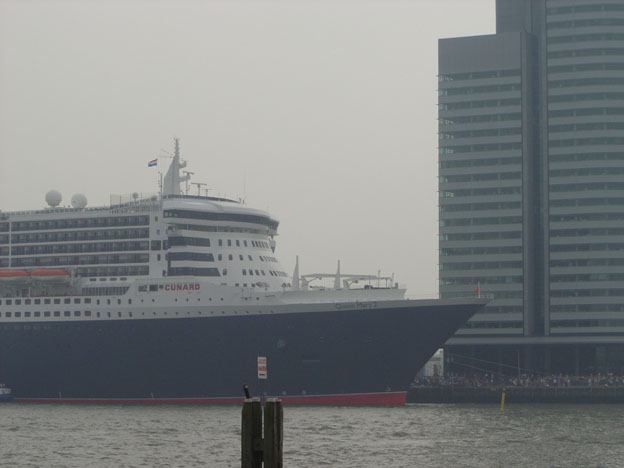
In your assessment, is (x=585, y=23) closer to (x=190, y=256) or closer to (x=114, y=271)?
(x=190, y=256)

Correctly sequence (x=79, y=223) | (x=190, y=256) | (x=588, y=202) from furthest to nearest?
(x=588, y=202), (x=79, y=223), (x=190, y=256)

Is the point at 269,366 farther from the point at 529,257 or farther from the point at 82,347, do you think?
the point at 529,257

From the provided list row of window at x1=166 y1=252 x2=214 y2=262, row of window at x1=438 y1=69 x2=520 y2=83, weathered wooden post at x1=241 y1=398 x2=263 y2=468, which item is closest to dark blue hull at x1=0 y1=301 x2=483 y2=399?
row of window at x1=166 y1=252 x2=214 y2=262

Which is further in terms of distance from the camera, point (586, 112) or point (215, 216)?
point (586, 112)

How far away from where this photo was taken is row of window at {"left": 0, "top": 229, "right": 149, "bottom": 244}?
88.3 meters

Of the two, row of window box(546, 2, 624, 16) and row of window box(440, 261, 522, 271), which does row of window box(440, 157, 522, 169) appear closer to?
row of window box(440, 261, 522, 271)

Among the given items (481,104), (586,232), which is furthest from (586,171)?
(481,104)

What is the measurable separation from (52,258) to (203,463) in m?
42.2

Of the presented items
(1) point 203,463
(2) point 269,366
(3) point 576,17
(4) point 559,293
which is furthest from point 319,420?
(3) point 576,17

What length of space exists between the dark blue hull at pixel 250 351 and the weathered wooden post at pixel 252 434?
49.5 metres

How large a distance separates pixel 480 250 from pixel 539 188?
9433mm

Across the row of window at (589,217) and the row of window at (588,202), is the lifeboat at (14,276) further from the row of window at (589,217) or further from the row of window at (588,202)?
the row of window at (588,202)

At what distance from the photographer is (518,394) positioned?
330 feet

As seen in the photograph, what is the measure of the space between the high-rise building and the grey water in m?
43.4
